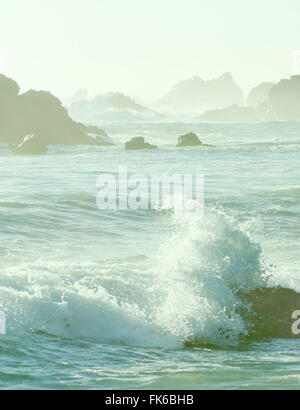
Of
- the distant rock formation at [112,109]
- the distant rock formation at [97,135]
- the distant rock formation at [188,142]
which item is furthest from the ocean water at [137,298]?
the distant rock formation at [112,109]

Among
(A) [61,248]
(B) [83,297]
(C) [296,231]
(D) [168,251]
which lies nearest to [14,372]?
(B) [83,297]

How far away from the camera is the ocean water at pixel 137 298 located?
9250mm

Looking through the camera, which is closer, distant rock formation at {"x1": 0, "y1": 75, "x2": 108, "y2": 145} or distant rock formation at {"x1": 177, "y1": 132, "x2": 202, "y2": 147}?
distant rock formation at {"x1": 177, "y1": 132, "x2": 202, "y2": 147}

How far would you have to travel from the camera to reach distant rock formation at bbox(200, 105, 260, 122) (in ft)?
559

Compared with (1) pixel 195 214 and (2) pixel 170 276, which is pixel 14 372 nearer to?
(2) pixel 170 276

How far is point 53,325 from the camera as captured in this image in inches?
437

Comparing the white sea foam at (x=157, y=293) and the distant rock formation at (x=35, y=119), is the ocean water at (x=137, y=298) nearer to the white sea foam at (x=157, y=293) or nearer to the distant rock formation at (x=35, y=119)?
the white sea foam at (x=157, y=293)

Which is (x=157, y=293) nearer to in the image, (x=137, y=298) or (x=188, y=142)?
(x=137, y=298)

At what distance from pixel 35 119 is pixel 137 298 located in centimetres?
5489

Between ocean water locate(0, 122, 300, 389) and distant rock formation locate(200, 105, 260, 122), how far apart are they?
484 ft

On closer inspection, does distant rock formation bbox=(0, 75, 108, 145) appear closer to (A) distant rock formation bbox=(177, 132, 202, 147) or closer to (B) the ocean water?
(A) distant rock formation bbox=(177, 132, 202, 147)

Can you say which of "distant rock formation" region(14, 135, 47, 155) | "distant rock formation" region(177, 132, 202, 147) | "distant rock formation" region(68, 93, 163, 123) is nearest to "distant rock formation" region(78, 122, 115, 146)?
"distant rock formation" region(177, 132, 202, 147)

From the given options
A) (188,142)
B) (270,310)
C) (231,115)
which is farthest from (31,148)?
(231,115)

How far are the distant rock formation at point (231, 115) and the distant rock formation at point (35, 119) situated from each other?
9981cm
